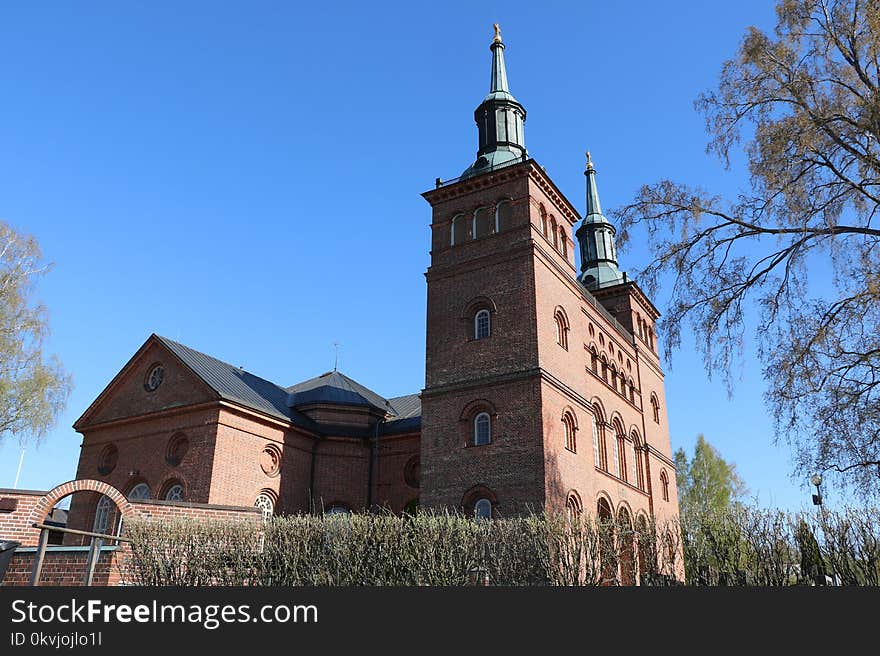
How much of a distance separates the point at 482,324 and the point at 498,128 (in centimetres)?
909

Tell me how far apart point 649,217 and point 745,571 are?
7.01m

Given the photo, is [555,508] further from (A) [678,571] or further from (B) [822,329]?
(B) [822,329]

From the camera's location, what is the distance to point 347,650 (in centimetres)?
720

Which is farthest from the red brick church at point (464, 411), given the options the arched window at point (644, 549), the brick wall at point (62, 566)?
the brick wall at point (62, 566)

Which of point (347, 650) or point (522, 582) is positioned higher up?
point (522, 582)

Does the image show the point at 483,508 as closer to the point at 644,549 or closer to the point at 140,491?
the point at 644,549

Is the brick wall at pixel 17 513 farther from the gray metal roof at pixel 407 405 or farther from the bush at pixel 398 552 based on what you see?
the gray metal roof at pixel 407 405

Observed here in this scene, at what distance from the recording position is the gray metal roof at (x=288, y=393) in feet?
94.0

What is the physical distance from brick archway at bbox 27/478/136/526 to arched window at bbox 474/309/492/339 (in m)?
12.7

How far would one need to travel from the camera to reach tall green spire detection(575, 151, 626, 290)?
3847 centimetres

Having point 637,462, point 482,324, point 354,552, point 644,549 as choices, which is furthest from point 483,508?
point 637,462

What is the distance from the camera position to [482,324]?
1031 inches

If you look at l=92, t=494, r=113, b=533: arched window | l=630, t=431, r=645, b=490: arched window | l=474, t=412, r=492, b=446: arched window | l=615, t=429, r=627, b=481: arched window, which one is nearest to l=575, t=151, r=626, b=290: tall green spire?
l=630, t=431, r=645, b=490: arched window

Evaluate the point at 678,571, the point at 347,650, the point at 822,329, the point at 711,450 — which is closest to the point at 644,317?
the point at 711,450
